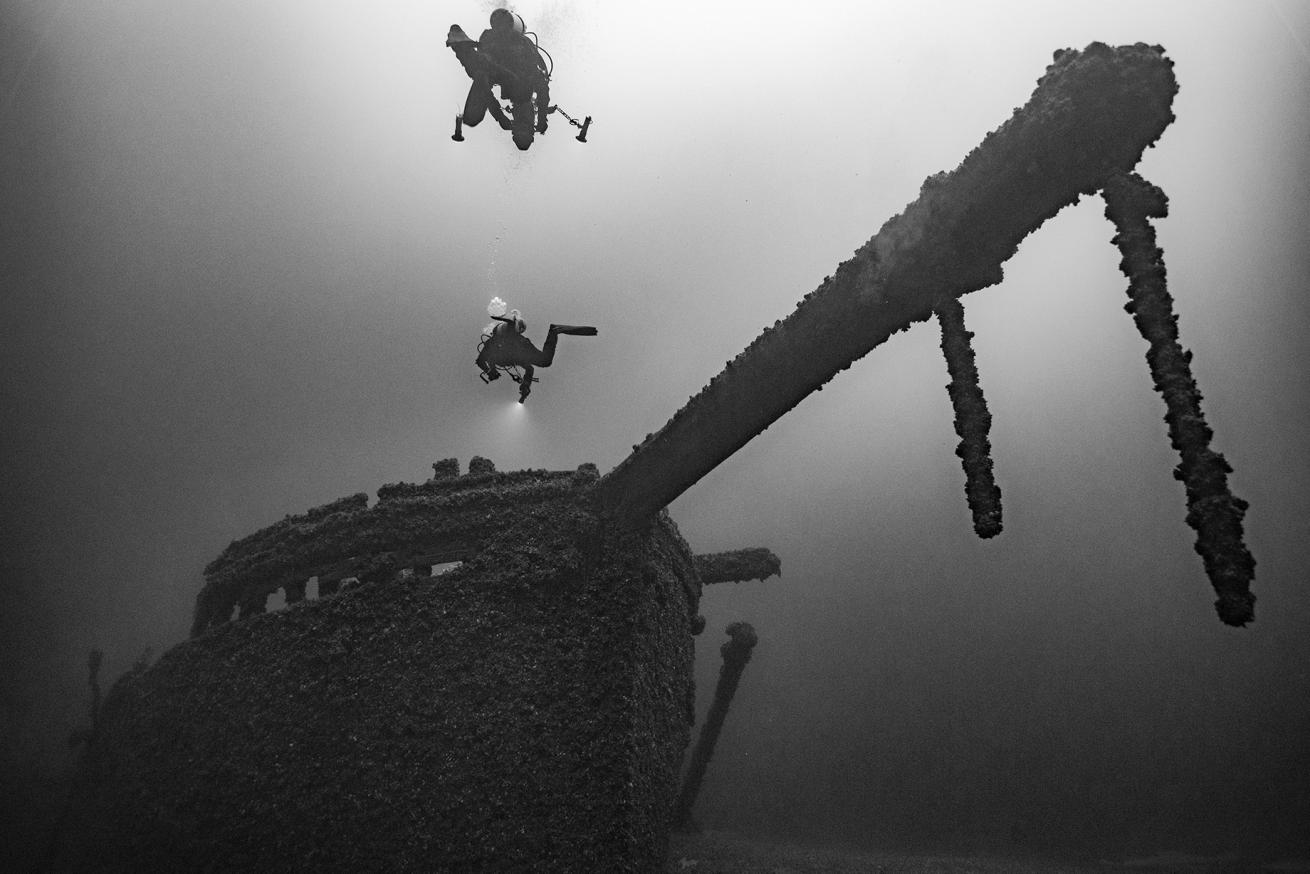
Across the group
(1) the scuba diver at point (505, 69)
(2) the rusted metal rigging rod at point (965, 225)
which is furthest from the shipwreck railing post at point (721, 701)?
(1) the scuba diver at point (505, 69)

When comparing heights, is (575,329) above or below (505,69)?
below

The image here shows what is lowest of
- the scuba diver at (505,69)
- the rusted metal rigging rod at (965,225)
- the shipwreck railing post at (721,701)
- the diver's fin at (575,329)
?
the shipwreck railing post at (721,701)

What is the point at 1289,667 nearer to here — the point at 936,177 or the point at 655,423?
the point at 655,423

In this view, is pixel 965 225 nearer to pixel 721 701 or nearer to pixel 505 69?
pixel 505 69

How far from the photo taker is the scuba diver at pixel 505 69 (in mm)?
6812

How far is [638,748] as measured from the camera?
4.15 metres

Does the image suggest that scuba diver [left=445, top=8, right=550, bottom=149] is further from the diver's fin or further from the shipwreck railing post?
the shipwreck railing post

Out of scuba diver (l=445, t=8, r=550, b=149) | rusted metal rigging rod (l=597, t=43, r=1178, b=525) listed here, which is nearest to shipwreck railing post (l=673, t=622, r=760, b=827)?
rusted metal rigging rod (l=597, t=43, r=1178, b=525)

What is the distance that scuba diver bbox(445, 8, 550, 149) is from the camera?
6.81m

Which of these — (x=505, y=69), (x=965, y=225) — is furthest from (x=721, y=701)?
(x=505, y=69)

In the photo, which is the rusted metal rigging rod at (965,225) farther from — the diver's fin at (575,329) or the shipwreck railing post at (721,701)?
the shipwreck railing post at (721,701)

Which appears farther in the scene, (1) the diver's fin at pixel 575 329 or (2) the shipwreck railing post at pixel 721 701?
(2) the shipwreck railing post at pixel 721 701

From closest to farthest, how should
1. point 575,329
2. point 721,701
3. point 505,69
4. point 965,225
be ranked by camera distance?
point 965,225
point 575,329
point 505,69
point 721,701

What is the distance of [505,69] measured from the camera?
23.0ft
